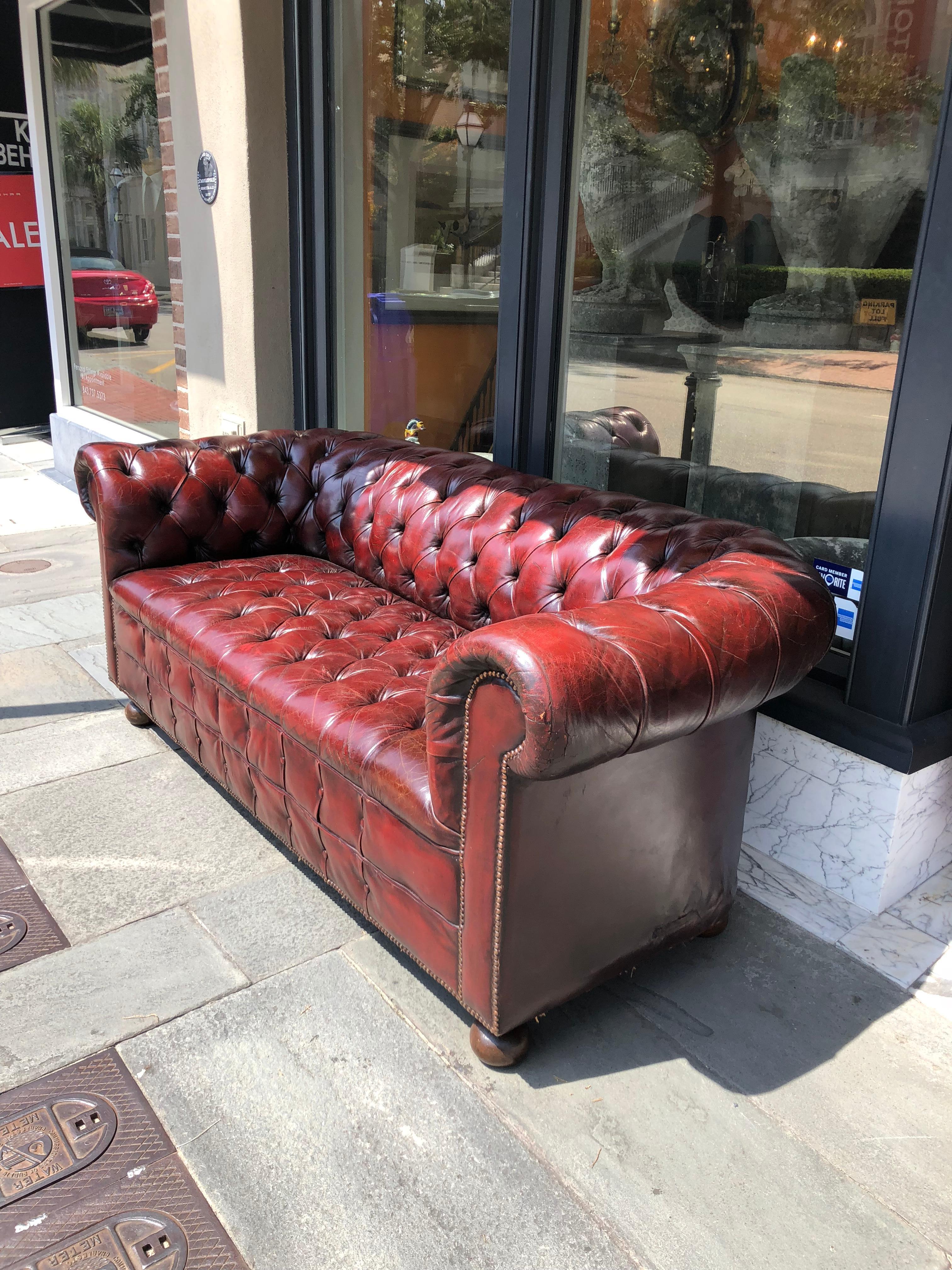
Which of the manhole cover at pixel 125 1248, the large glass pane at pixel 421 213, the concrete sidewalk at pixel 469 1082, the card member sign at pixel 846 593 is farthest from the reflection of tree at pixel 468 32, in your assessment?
the manhole cover at pixel 125 1248

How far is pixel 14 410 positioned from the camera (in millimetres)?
7781

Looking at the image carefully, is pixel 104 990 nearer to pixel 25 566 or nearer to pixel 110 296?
pixel 25 566

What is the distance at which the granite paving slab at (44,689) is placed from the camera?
329 centimetres

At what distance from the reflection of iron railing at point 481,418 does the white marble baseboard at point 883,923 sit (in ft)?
6.05

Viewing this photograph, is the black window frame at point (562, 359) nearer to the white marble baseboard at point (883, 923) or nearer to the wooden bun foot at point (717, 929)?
the white marble baseboard at point (883, 923)

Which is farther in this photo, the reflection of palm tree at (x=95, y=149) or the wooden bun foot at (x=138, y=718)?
the reflection of palm tree at (x=95, y=149)

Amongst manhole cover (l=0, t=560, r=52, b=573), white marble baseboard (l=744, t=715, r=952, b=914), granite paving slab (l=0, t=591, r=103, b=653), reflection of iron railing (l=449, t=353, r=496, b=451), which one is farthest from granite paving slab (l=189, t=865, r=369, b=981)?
manhole cover (l=0, t=560, r=52, b=573)

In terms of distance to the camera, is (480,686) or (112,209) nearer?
(480,686)

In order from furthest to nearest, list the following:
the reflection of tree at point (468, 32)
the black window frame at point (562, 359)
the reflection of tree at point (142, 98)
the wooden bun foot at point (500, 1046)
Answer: the reflection of tree at point (142, 98), the reflection of tree at point (468, 32), the black window frame at point (562, 359), the wooden bun foot at point (500, 1046)

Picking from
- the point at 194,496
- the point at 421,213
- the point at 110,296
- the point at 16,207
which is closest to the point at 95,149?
the point at 110,296

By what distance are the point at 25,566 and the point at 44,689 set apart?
165 cm

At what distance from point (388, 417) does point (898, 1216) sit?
3.46 meters

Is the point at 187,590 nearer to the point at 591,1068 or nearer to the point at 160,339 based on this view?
the point at 591,1068

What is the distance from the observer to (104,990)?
2053mm
